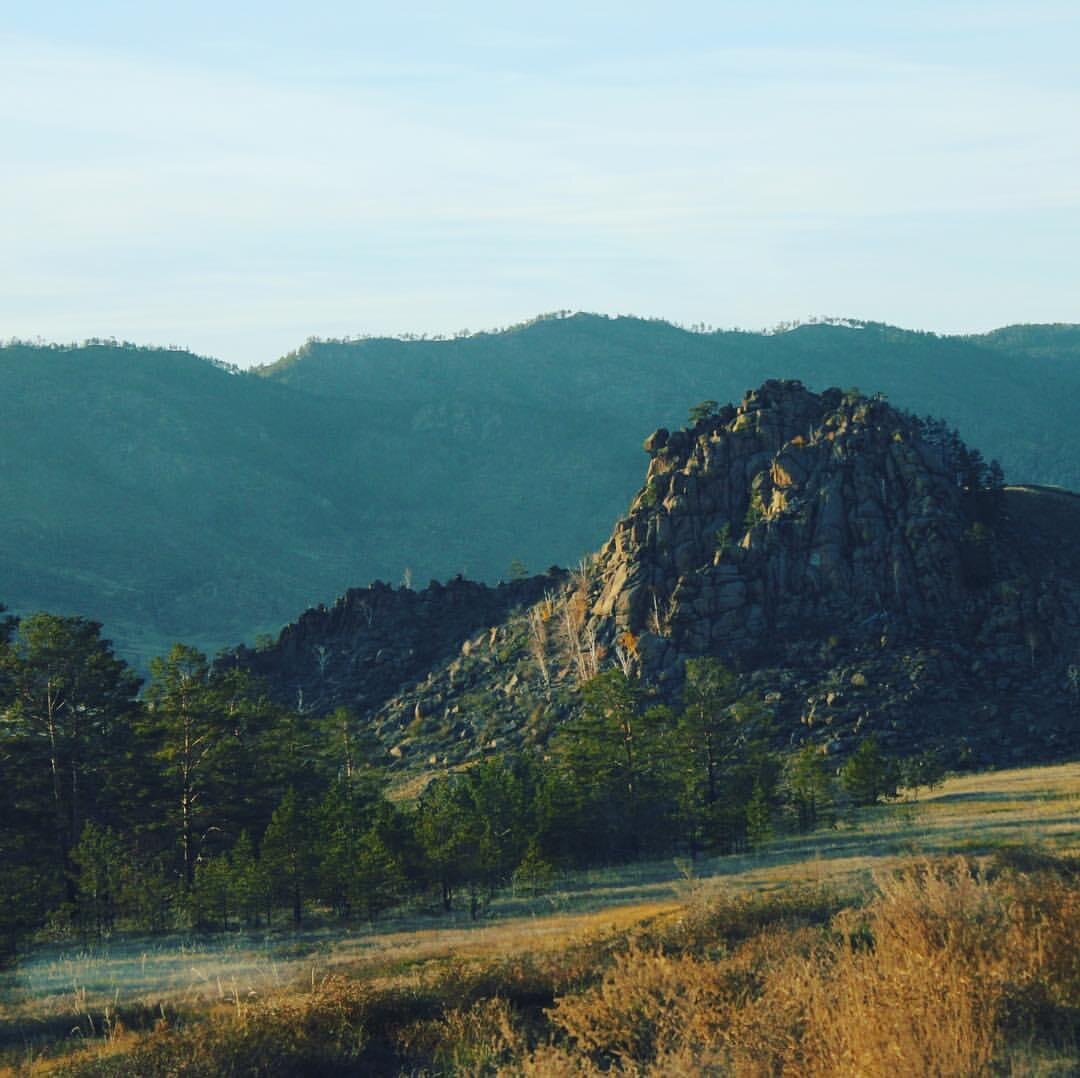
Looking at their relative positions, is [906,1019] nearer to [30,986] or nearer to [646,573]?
[30,986]

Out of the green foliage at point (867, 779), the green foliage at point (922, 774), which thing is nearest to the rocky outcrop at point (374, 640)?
the green foliage at point (922, 774)

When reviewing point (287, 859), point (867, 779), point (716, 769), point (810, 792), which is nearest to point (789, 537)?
point (867, 779)

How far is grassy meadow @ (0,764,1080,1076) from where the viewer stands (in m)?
11.4

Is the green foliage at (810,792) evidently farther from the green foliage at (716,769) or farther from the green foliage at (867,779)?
the green foliage at (716,769)

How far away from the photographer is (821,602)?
81125 mm

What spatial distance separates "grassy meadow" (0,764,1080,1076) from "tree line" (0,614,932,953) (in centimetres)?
960

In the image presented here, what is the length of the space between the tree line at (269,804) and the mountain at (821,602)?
59.3ft

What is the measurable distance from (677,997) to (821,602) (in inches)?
2738

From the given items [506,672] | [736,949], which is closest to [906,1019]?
[736,949]

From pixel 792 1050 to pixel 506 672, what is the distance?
267 ft

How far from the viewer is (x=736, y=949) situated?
1702cm

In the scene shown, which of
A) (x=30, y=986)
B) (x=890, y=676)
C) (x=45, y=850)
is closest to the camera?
(x=30, y=986)

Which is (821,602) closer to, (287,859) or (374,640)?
(374,640)

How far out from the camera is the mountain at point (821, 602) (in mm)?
73250
